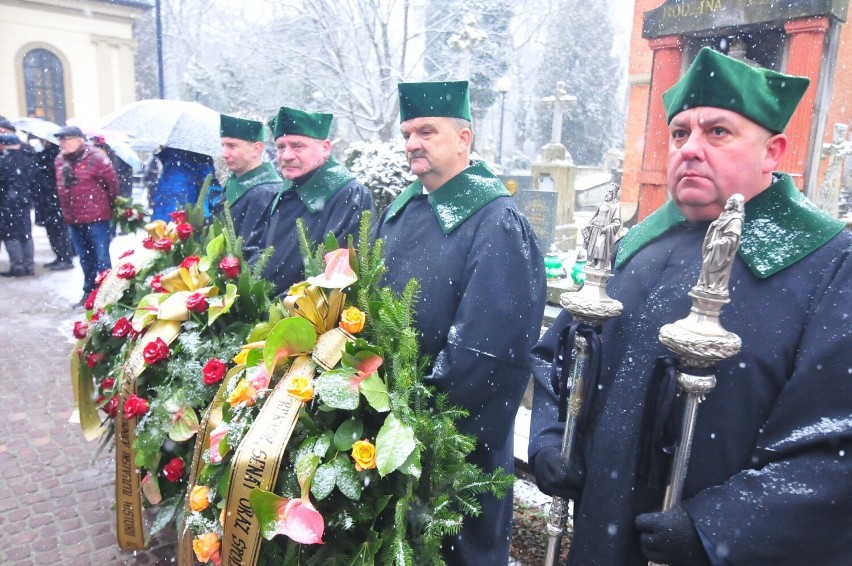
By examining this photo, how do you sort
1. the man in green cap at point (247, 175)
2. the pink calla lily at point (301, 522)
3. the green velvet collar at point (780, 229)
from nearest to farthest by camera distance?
the green velvet collar at point (780, 229)
the pink calla lily at point (301, 522)
the man in green cap at point (247, 175)

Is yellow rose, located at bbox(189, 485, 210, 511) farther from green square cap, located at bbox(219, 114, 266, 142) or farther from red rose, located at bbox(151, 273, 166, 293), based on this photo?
green square cap, located at bbox(219, 114, 266, 142)

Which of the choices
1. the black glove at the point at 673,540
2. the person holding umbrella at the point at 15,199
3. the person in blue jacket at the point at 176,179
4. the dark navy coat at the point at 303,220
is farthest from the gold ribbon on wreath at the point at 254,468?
the person holding umbrella at the point at 15,199

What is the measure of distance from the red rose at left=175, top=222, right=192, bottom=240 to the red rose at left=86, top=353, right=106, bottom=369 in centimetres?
83

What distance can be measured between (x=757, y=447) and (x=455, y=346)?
109 centimetres

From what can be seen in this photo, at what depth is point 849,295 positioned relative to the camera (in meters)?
1.30

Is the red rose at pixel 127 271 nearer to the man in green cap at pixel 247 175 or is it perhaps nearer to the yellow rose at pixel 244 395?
the man in green cap at pixel 247 175

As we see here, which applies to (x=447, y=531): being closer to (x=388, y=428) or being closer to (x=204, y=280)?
(x=388, y=428)

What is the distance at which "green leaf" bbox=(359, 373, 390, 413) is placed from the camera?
1.78 metres

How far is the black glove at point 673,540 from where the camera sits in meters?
1.33

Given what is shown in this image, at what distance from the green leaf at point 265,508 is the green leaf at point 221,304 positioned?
1238 millimetres

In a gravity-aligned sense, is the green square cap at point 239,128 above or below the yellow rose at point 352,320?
above

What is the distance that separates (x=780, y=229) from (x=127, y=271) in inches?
131

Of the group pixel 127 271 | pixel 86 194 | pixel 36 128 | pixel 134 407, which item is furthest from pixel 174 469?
pixel 36 128

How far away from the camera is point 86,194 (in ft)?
24.6
